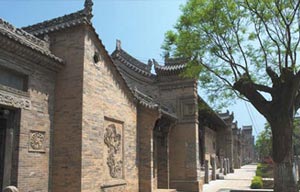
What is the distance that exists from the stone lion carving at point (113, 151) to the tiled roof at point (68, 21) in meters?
3.25

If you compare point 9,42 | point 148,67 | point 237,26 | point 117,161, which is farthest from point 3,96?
point 148,67

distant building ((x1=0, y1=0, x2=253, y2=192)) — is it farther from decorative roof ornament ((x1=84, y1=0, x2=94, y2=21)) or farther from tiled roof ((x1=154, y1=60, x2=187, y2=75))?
tiled roof ((x1=154, y1=60, x2=187, y2=75))

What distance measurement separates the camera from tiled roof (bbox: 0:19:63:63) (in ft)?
23.9

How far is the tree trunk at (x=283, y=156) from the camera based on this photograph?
10.7 m

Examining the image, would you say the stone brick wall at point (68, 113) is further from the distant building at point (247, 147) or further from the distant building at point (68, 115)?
the distant building at point (247, 147)

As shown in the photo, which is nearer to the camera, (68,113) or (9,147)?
(9,147)

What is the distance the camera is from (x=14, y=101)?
24.8 ft

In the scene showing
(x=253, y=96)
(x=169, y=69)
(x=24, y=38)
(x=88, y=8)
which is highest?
(x=169, y=69)

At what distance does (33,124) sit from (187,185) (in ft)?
35.3

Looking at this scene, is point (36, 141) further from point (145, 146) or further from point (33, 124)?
point (145, 146)

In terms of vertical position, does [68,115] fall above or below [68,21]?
below

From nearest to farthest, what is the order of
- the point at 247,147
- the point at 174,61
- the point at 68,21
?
the point at 68,21 < the point at 174,61 < the point at 247,147

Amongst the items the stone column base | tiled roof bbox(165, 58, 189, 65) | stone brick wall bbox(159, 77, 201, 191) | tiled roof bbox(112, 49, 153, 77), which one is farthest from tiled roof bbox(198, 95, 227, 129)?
the stone column base

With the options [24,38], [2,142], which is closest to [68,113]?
[2,142]
